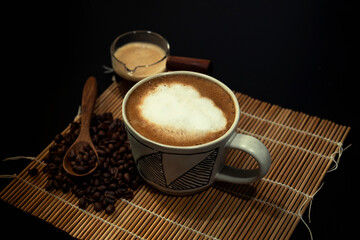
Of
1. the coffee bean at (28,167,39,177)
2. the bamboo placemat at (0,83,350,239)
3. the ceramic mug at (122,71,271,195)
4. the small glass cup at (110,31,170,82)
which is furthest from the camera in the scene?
the small glass cup at (110,31,170,82)

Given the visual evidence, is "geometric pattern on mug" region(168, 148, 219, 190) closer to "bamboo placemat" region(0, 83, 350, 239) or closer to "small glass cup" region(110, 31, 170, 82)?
"bamboo placemat" region(0, 83, 350, 239)

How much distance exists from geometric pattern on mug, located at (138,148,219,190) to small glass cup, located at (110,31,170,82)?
445 mm

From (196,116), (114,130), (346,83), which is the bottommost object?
(346,83)

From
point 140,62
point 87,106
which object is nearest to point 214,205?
point 87,106

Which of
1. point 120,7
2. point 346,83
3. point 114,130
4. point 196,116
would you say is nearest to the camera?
point 196,116

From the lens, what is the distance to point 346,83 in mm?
1814

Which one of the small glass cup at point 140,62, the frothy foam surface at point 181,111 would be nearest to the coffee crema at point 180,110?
the frothy foam surface at point 181,111

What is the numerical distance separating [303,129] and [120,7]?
1072mm

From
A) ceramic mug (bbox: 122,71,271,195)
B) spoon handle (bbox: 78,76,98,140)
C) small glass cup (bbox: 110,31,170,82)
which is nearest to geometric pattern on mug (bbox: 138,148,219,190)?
ceramic mug (bbox: 122,71,271,195)

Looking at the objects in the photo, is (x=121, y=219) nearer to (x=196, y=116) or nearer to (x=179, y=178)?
(x=179, y=178)

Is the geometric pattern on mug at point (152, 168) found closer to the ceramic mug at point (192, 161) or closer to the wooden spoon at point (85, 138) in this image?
Result: the ceramic mug at point (192, 161)

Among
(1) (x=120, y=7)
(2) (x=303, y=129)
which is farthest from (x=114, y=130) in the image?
(1) (x=120, y=7)

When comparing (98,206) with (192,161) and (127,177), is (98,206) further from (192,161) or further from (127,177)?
(192,161)

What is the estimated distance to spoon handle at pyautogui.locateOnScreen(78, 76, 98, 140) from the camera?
1438 millimetres
